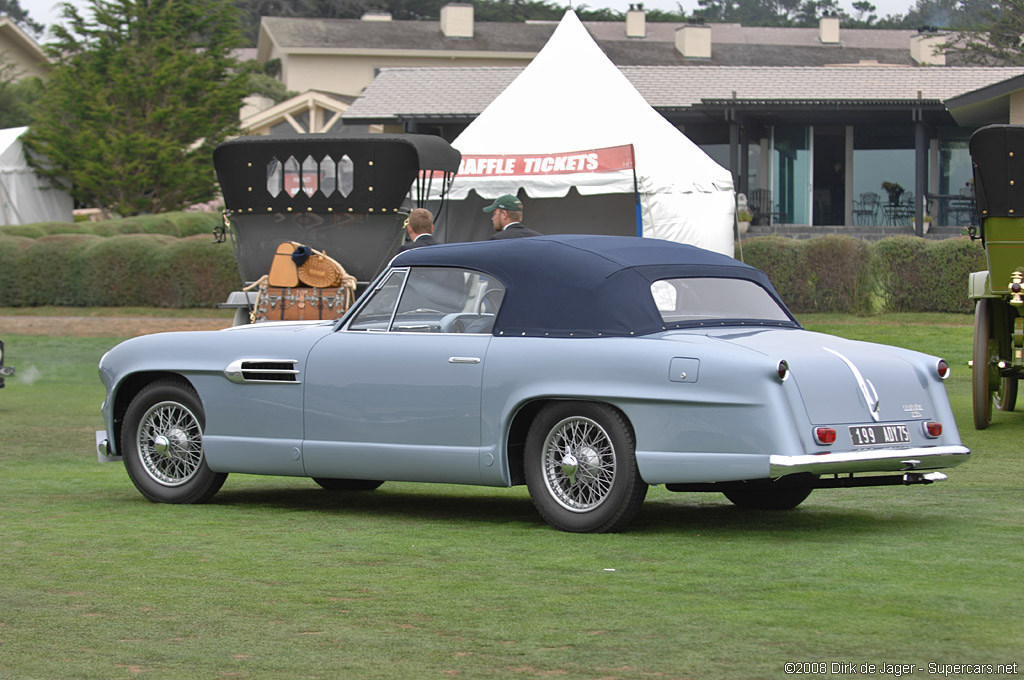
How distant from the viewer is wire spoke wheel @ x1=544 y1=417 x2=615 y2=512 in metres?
7.57

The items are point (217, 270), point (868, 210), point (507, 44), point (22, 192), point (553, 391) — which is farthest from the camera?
point (507, 44)

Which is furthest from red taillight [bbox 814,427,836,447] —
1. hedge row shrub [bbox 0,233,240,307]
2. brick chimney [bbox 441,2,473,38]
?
brick chimney [bbox 441,2,473,38]

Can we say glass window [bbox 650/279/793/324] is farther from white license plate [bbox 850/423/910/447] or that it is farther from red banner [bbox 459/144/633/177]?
red banner [bbox 459/144/633/177]

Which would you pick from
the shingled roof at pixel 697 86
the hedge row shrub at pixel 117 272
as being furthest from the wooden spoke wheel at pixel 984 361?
the shingled roof at pixel 697 86

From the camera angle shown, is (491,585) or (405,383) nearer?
(491,585)

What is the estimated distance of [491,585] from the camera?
6273 mm

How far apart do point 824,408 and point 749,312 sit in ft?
3.82

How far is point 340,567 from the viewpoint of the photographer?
6773 millimetres

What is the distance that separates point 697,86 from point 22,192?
1943cm

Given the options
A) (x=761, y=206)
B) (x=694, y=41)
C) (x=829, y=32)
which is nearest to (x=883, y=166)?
(x=761, y=206)

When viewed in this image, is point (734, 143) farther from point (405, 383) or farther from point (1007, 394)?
point (405, 383)

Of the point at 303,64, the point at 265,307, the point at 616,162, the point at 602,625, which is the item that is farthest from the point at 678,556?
the point at 303,64

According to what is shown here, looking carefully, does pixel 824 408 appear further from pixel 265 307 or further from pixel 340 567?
pixel 265 307

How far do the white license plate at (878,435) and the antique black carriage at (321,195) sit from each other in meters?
8.53
